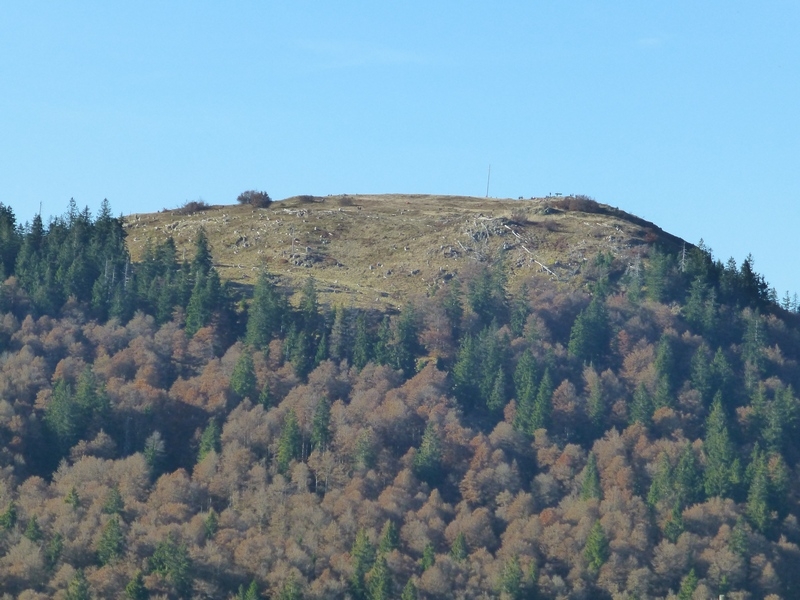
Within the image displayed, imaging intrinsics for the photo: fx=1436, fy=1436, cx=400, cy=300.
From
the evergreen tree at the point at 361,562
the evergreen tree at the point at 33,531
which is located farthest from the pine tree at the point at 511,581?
the evergreen tree at the point at 33,531

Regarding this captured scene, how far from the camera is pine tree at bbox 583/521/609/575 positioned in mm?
109062

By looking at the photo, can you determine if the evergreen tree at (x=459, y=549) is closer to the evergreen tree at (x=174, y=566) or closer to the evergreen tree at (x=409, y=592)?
the evergreen tree at (x=409, y=592)

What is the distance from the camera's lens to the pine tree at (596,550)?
109m

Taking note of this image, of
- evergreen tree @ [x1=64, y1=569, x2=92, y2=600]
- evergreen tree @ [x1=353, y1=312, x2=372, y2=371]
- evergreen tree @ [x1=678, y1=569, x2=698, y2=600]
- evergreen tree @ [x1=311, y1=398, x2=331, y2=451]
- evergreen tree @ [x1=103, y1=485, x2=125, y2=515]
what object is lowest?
evergreen tree @ [x1=64, y1=569, x2=92, y2=600]

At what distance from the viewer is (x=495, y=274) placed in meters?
145

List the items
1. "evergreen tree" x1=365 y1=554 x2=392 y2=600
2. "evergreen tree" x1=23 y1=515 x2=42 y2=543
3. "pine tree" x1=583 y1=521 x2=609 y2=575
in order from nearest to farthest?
"evergreen tree" x1=365 y1=554 x2=392 y2=600
"evergreen tree" x1=23 y1=515 x2=42 y2=543
"pine tree" x1=583 y1=521 x2=609 y2=575

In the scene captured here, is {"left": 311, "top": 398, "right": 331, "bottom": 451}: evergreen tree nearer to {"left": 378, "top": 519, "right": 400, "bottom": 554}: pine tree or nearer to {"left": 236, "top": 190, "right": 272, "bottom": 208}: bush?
{"left": 378, "top": 519, "right": 400, "bottom": 554}: pine tree

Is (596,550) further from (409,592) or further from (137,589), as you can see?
(137,589)

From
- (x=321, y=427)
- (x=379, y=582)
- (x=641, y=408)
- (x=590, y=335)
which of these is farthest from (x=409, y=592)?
(x=590, y=335)

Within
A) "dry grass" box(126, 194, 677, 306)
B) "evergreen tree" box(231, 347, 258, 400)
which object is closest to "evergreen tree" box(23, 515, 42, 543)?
"evergreen tree" box(231, 347, 258, 400)

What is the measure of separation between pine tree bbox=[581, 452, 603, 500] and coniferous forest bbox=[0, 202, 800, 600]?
6.9 inches

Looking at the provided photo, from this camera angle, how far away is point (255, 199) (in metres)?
181

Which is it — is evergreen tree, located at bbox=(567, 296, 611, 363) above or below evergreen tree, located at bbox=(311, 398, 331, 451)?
above

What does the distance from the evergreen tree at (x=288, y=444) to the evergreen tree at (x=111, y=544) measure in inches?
645
